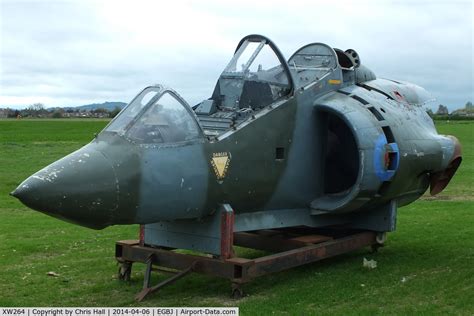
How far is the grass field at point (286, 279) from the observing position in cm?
772

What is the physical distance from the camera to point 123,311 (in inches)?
282

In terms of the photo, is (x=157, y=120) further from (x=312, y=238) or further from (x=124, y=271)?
(x=312, y=238)

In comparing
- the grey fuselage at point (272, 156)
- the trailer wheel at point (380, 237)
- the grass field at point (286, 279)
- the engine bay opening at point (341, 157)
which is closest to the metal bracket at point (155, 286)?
the grass field at point (286, 279)

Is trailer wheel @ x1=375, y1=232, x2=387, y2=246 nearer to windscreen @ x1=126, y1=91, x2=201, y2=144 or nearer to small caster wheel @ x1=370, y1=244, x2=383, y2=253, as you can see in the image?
small caster wheel @ x1=370, y1=244, x2=383, y2=253

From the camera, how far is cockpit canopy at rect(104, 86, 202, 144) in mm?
7316

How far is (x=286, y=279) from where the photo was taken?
352 inches

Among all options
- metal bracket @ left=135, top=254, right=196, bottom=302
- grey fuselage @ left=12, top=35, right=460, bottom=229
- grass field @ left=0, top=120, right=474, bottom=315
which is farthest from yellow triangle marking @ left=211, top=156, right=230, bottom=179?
grass field @ left=0, top=120, right=474, bottom=315

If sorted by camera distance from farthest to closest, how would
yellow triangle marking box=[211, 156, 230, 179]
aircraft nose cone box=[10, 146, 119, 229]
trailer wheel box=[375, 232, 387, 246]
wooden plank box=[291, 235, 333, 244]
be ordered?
trailer wheel box=[375, 232, 387, 246] < wooden plank box=[291, 235, 333, 244] < yellow triangle marking box=[211, 156, 230, 179] < aircraft nose cone box=[10, 146, 119, 229]

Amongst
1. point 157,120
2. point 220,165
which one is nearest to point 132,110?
point 157,120

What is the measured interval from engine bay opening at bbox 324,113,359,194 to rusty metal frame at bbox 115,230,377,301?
817 millimetres

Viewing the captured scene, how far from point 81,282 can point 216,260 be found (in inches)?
82.1

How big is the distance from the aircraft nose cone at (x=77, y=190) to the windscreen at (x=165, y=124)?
0.56 meters

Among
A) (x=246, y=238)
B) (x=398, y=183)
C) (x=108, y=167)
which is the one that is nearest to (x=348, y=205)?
(x=398, y=183)

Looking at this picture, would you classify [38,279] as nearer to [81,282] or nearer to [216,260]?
[81,282]
